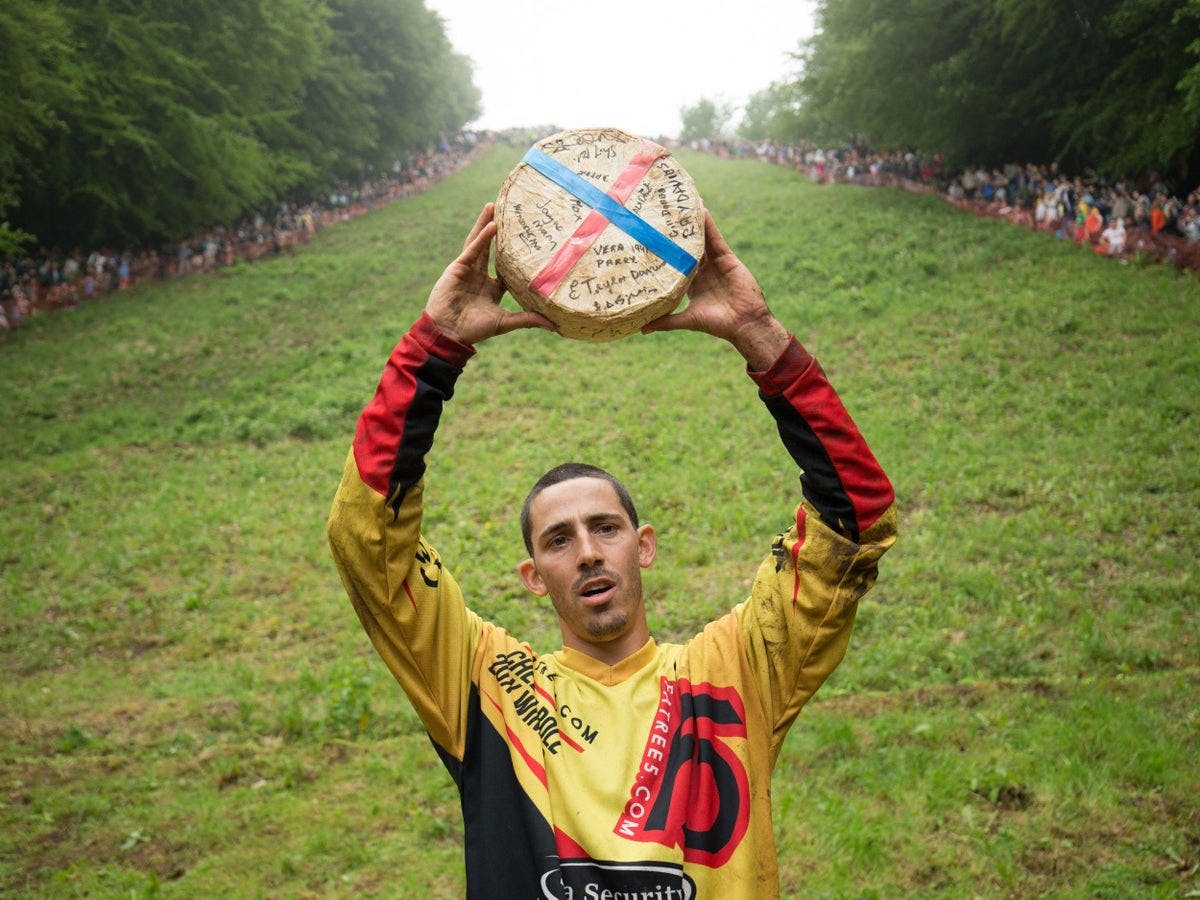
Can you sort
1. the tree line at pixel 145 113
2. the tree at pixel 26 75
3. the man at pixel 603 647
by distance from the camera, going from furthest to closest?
the tree line at pixel 145 113 → the tree at pixel 26 75 → the man at pixel 603 647

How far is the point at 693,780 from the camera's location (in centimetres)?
265

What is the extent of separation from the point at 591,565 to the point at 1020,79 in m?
25.3

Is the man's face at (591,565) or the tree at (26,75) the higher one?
the tree at (26,75)

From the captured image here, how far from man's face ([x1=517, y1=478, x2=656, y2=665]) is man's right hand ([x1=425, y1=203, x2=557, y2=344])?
555 millimetres

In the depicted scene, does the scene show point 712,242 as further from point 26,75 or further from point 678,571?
point 26,75


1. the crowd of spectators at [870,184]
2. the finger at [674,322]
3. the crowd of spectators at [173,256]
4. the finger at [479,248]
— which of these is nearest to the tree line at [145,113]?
the crowd of spectators at [173,256]

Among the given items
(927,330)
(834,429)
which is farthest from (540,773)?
(927,330)

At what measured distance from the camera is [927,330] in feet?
54.5

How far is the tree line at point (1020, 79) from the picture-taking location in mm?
18391

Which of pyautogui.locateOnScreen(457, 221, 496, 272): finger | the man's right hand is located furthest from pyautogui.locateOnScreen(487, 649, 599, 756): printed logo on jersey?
pyautogui.locateOnScreen(457, 221, 496, 272): finger

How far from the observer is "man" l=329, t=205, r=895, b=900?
258 centimetres

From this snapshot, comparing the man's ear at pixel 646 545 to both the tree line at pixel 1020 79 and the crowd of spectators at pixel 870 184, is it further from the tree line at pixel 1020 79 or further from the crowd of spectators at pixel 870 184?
the tree line at pixel 1020 79

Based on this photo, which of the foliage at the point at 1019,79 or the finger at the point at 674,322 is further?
the foliage at the point at 1019,79

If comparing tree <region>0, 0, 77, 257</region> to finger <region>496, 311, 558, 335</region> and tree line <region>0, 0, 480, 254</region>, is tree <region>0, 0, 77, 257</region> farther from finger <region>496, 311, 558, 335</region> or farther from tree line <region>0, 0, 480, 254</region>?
finger <region>496, 311, 558, 335</region>
